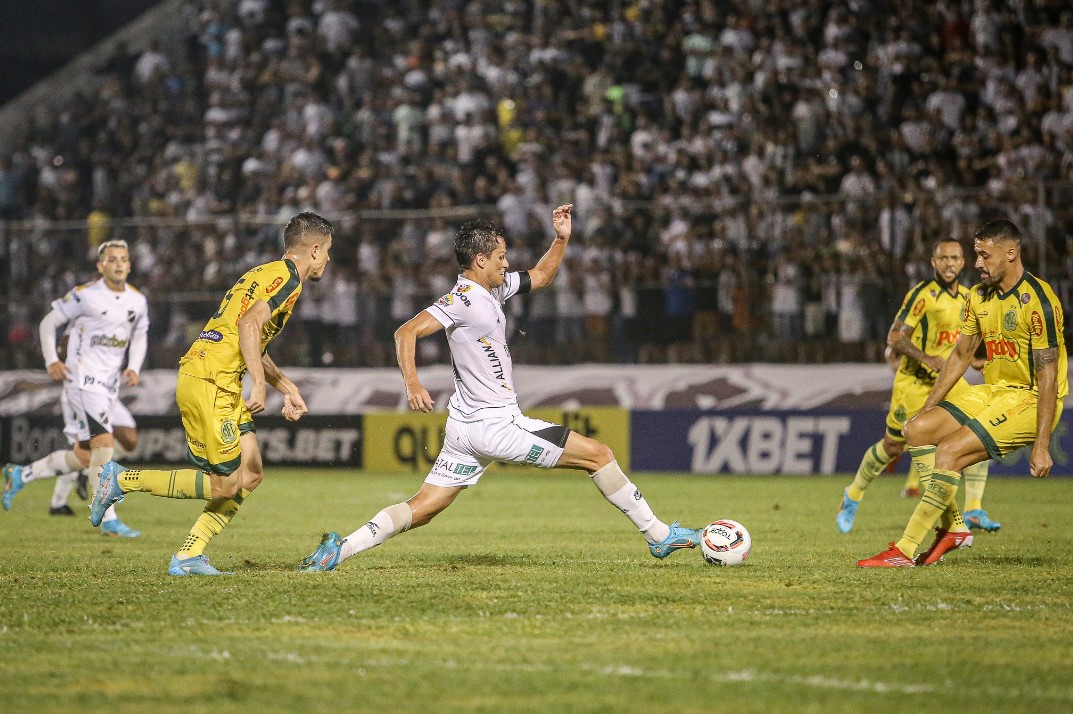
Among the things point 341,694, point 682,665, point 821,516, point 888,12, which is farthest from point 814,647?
point 888,12

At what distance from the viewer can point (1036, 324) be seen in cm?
945

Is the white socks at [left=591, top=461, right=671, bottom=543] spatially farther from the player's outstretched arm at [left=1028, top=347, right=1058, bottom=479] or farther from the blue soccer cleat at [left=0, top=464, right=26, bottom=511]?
the blue soccer cleat at [left=0, top=464, right=26, bottom=511]

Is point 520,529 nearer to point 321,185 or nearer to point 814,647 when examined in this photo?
point 814,647

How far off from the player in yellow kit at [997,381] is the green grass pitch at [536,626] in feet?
1.49

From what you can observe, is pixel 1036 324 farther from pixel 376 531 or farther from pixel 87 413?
pixel 87 413

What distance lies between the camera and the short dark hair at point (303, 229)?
30.1 ft

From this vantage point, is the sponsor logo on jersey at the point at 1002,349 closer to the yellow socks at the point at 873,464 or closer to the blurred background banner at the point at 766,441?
the yellow socks at the point at 873,464

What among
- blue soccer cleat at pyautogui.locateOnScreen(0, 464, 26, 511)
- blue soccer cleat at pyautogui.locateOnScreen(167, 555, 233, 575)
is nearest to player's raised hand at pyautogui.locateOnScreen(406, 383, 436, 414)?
blue soccer cleat at pyautogui.locateOnScreen(167, 555, 233, 575)

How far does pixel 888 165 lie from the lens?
828 inches

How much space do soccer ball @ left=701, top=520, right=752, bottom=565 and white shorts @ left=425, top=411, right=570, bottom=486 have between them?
45.7 inches

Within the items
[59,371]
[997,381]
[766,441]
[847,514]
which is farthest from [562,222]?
[766,441]

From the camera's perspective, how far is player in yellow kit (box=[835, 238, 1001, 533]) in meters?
12.8

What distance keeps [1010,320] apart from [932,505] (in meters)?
1.36

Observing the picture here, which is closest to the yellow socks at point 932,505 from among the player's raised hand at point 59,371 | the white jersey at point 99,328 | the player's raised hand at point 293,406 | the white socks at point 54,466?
the player's raised hand at point 293,406
